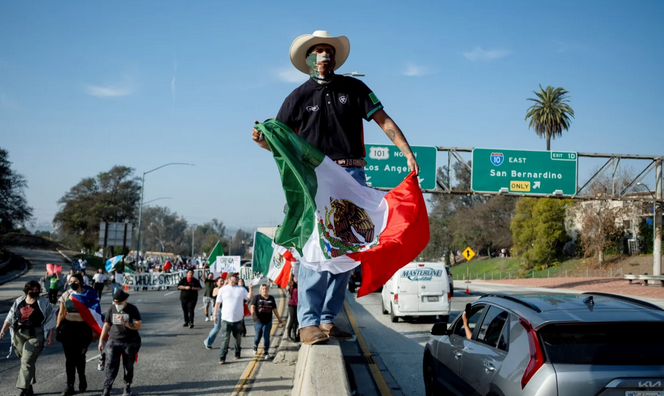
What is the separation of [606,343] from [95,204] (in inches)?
3025

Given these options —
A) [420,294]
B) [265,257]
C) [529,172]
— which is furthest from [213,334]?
[529,172]

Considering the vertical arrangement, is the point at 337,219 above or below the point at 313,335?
above

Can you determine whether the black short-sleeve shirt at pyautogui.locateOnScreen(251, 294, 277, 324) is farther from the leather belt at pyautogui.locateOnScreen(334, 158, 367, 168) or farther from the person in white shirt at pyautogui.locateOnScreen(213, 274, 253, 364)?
the leather belt at pyautogui.locateOnScreen(334, 158, 367, 168)

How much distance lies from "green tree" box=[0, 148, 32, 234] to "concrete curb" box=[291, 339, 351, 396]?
201 ft

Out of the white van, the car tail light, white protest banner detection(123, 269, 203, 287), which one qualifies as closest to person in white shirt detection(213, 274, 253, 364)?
the white van

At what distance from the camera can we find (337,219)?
14.0ft

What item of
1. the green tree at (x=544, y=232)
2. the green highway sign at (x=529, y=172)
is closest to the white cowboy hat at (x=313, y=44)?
the green highway sign at (x=529, y=172)

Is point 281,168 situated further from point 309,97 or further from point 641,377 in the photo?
point 641,377

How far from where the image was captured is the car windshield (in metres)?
4.62

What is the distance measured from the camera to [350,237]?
4266 millimetres

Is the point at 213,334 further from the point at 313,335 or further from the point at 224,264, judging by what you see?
the point at 224,264

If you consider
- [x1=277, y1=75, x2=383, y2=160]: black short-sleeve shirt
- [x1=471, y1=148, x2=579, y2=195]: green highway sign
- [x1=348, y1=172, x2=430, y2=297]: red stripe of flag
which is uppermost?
[x1=471, y1=148, x2=579, y2=195]: green highway sign

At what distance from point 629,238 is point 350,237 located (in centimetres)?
5572

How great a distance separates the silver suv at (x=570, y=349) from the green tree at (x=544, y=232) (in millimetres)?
55854
